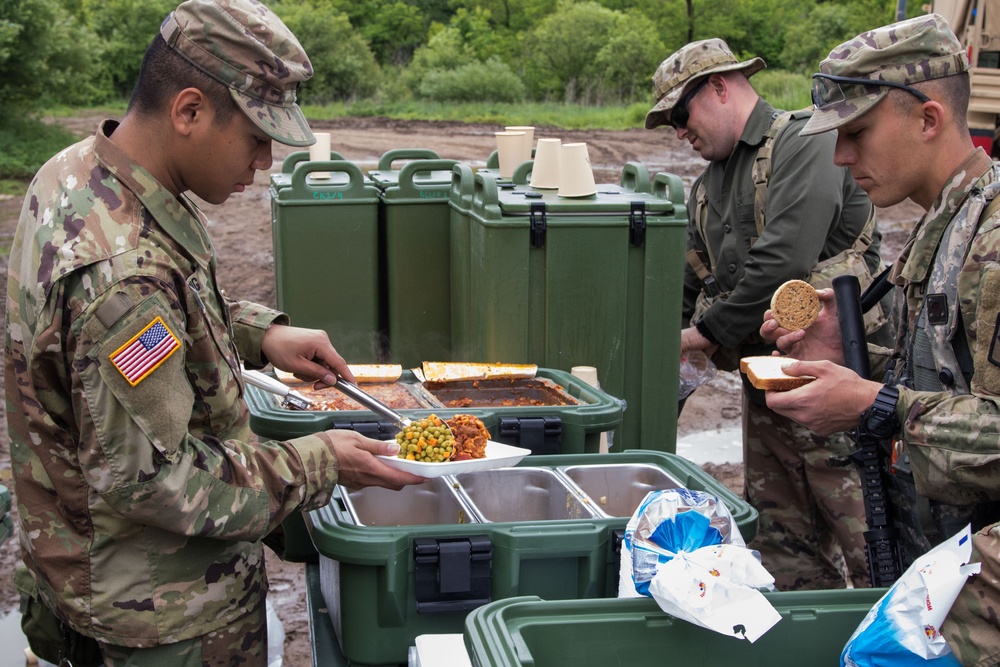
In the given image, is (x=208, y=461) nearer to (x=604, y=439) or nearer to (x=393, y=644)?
(x=393, y=644)

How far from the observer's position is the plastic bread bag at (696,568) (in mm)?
1735

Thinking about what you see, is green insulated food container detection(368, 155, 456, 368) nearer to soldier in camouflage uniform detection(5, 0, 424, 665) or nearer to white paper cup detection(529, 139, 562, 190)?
white paper cup detection(529, 139, 562, 190)

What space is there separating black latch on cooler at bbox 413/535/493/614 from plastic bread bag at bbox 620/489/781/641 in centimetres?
32

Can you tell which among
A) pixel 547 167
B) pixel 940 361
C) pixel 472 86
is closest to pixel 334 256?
pixel 547 167

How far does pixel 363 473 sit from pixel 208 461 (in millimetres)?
348

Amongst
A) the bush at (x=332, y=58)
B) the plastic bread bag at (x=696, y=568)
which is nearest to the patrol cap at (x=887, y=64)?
the plastic bread bag at (x=696, y=568)

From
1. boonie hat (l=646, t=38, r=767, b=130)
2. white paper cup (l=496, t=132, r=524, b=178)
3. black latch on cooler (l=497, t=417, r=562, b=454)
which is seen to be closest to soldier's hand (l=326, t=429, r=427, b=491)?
black latch on cooler (l=497, t=417, r=562, b=454)

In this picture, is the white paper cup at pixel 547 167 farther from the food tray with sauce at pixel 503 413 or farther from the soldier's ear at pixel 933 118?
the soldier's ear at pixel 933 118

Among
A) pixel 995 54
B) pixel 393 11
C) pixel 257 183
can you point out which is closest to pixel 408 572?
pixel 995 54

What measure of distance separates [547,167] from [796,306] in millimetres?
1327

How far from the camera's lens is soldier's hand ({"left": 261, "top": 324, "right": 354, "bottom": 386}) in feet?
8.70

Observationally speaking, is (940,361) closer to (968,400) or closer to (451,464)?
(968,400)

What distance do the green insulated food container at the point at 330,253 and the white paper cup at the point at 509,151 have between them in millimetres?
590

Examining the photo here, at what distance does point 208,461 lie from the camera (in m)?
1.99
